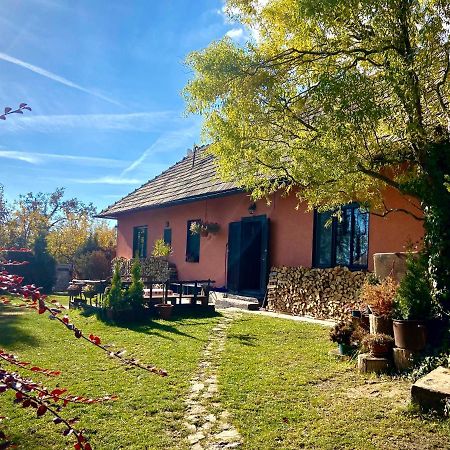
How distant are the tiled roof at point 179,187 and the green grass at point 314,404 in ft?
23.0

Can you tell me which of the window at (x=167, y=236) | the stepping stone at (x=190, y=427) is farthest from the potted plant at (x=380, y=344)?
the window at (x=167, y=236)

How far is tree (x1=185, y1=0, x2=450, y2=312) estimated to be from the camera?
4859 millimetres

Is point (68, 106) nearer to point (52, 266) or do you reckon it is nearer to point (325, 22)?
point (325, 22)

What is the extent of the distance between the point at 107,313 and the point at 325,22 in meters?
7.24

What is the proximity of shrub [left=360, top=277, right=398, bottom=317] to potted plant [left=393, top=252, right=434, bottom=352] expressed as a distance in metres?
0.14

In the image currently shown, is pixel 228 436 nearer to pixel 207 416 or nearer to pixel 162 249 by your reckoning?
pixel 207 416

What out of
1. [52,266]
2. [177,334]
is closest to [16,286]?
[177,334]

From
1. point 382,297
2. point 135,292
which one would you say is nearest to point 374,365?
point 382,297

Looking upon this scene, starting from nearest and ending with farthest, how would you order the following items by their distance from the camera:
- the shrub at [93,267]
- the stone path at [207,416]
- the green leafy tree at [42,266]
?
1. the stone path at [207,416]
2. the green leafy tree at [42,266]
3. the shrub at [93,267]

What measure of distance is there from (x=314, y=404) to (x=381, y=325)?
193 cm

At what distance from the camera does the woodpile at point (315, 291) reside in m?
9.16

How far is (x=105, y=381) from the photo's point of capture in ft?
16.6

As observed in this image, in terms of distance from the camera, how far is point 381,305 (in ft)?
19.4

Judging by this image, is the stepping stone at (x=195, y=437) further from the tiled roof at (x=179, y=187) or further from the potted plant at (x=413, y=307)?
the tiled roof at (x=179, y=187)
